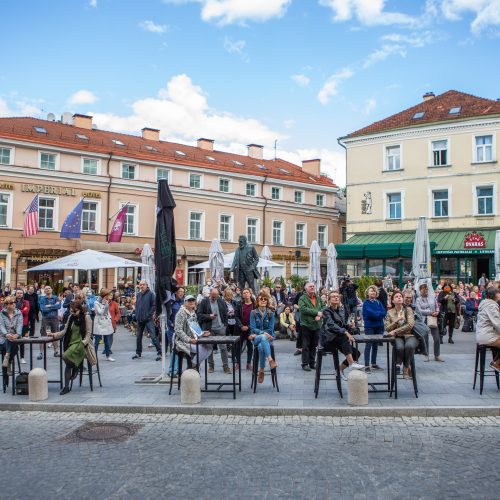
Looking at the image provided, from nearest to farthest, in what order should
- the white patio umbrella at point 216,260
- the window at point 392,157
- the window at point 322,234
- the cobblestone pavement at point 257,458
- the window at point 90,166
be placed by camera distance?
the cobblestone pavement at point 257,458, the white patio umbrella at point 216,260, the window at point 90,166, the window at point 392,157, the window at point 322,234

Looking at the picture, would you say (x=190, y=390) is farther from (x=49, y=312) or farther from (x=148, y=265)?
(x=148, y=265)

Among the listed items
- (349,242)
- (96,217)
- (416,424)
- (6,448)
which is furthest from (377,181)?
(6,448)

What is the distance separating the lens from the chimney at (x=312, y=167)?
5222 cm

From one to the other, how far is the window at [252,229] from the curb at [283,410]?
35672 millimetres

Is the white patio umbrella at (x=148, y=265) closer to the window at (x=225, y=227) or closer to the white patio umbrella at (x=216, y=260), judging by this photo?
the white patio umbrella at (x=216, y=260)

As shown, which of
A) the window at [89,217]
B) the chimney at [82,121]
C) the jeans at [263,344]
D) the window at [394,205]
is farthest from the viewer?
the chimney at [82,121]

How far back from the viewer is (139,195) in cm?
3878

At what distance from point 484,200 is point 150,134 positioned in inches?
1014

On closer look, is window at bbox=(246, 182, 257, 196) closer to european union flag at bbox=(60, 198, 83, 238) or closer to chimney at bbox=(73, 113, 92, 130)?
chimney at bbox=(73, 113, 92, 130)

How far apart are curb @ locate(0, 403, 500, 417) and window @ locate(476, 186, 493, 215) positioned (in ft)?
93.2

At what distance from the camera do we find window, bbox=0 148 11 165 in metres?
32.9

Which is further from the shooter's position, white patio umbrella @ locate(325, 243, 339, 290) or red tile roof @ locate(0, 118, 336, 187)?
red tile roof @ locate(0, 118, 336, 187)

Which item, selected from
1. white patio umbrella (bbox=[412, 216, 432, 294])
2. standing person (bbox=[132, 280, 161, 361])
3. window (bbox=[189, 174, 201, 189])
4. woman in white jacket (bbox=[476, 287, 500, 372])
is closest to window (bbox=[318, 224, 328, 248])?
window (bbox=[189, 174, 201, 189])

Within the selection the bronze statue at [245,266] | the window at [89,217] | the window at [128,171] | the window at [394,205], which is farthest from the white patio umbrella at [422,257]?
the window at [128,171]
